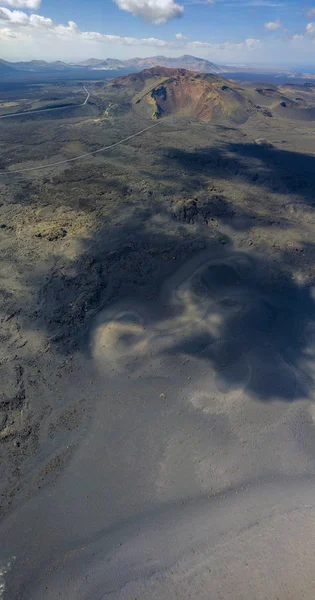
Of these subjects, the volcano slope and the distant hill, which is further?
the distant hill

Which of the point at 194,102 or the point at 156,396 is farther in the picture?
the point at 194,102

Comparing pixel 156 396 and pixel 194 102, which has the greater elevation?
pixel 194 102

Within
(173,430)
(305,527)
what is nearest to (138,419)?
(173,430)

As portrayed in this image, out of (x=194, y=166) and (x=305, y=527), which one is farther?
(x=194, y=166)

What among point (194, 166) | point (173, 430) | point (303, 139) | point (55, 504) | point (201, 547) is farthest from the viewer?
point (303, 139)

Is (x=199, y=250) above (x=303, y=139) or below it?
below

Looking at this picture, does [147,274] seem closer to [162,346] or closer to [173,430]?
[162,346]

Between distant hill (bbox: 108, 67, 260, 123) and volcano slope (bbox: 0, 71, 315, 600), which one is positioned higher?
distant hill (bbox: 108, 67, 260, 123)

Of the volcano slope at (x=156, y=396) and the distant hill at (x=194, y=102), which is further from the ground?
the distant hill at (x=194, y=102)
